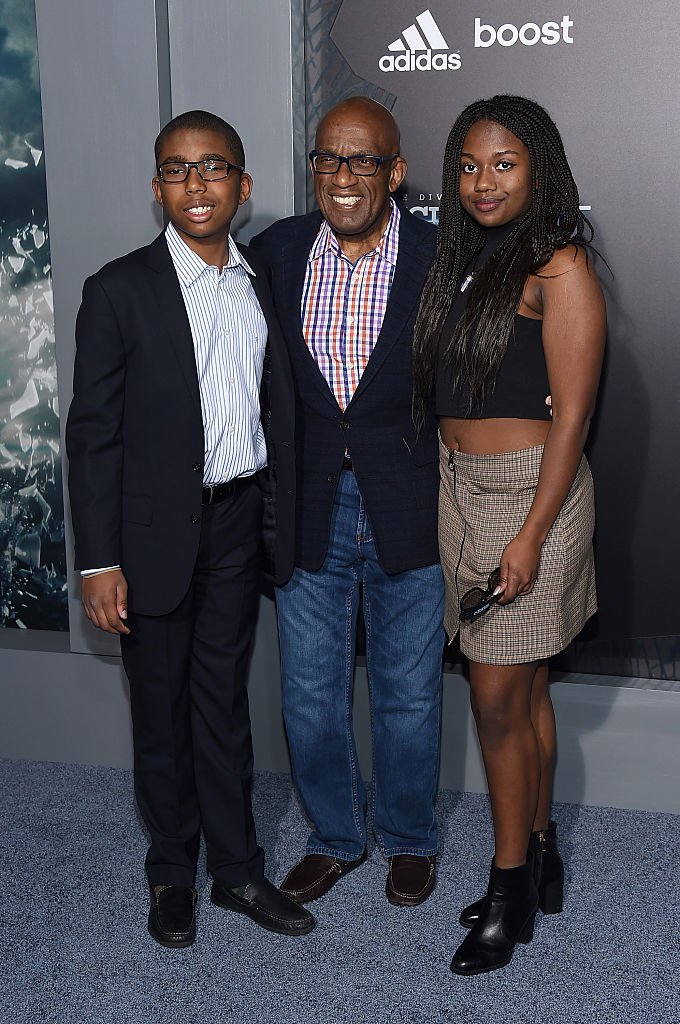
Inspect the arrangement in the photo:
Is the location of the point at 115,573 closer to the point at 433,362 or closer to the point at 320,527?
the point at 320,527

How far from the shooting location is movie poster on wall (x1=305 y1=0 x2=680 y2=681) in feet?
8.90

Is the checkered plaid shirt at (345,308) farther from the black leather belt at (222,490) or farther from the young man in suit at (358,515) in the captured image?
the black leather belt at (222,490)

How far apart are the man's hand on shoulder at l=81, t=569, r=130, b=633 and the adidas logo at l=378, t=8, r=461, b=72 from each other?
1.63 m

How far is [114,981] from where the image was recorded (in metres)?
2.25

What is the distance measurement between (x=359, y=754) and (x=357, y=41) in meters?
2.09

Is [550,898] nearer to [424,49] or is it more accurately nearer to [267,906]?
[267,906]

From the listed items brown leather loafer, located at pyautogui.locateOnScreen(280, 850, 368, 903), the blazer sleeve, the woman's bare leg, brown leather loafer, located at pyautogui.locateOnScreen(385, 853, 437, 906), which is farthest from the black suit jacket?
brown leather loafer, located at pyautogui.locateOnScreen(385, 853, 437, 906)

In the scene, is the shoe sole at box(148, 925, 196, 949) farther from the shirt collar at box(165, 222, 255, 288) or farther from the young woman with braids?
the shirt collar at box(165, 222, 255, 288)

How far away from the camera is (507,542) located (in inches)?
86.6

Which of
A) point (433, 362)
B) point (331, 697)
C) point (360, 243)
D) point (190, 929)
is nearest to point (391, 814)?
point (331, 697)

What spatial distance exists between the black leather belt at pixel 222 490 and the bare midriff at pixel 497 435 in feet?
1.64

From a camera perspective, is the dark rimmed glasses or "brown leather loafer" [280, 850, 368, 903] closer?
the dark rimmed glasses

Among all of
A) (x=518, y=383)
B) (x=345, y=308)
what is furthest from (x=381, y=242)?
(x=518, y=383)

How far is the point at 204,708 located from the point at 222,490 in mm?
534
